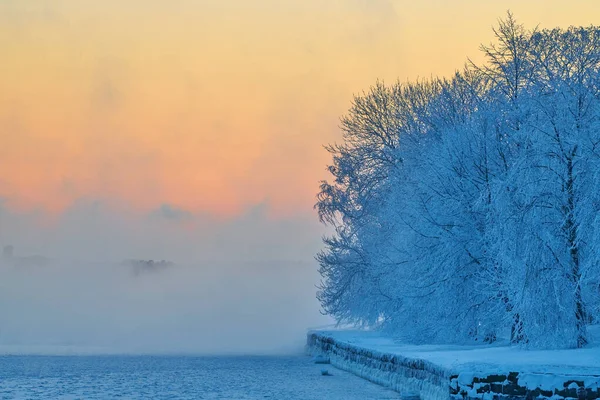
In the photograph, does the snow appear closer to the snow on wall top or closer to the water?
the snow on wall top

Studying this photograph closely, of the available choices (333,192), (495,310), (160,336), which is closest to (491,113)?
(495,310)

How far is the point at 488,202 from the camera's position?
28578 mm

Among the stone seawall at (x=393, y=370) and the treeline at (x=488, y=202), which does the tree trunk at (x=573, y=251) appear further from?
the stone seawall at (x=393, y=370)

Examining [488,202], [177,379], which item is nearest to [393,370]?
[488,202]

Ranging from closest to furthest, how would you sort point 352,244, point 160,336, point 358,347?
point 358,347 → point 352,244 → point 160,336

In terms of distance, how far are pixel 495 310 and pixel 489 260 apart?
1795 mm

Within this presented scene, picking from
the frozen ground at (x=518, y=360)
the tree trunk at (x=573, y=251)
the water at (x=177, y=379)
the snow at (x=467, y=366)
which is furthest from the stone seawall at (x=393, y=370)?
the tree trunk at (x=573, y=251)

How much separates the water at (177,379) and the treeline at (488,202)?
4037 millimetres

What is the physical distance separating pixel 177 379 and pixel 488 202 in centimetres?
1303

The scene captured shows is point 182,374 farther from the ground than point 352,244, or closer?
closer

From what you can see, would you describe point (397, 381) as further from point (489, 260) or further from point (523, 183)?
point (523, 183)

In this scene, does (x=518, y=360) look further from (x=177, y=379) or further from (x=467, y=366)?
(x=177, y=379)

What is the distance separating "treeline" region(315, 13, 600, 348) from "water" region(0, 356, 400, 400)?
159 inches

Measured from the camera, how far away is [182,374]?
118 feet
